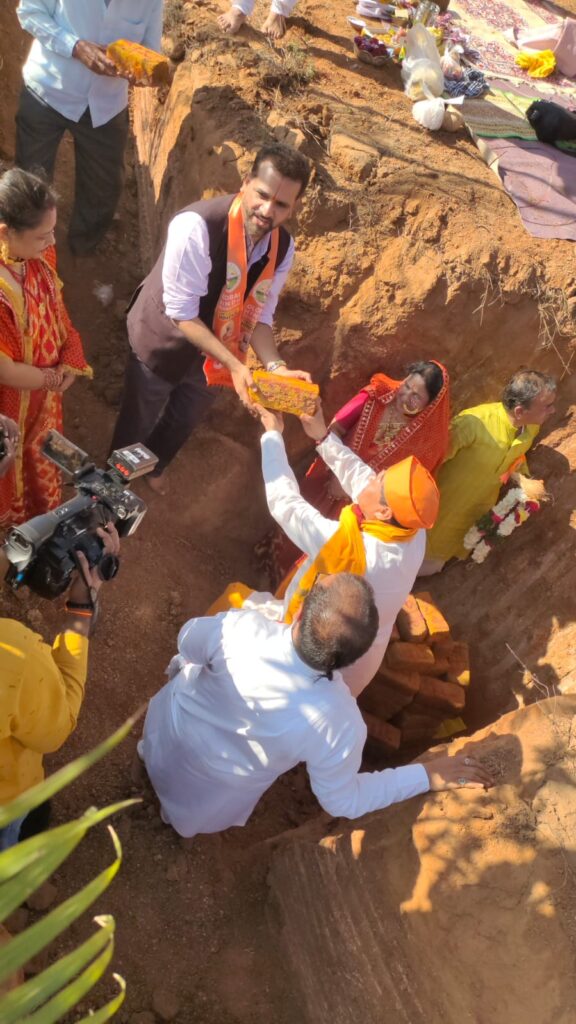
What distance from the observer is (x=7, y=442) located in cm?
260

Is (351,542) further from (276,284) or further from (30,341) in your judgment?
(30,341)

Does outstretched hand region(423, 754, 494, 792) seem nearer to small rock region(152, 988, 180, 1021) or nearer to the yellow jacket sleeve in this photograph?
small rock region(152, 988, 180, 1021)

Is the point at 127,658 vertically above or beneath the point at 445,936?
beneath

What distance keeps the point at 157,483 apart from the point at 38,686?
2.55m

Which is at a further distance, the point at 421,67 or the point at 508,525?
the point at 421,67

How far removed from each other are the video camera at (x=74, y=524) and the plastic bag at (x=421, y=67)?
4.05m

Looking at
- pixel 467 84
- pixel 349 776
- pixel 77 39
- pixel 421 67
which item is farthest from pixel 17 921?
pixel 467 84

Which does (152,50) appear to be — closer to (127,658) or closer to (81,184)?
(81,184)

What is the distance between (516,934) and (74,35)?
4541mm

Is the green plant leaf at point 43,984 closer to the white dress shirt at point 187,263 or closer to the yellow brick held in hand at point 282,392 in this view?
the yellow brick held in hand at point 282,392

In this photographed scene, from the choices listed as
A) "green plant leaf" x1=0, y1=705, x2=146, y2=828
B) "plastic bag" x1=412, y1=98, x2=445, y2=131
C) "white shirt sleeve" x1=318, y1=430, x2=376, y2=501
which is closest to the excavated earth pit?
"plastic bag" x1=412, y1=98, x2=445, y2=131

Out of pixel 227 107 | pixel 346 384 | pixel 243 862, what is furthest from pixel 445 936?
pixel 227 107

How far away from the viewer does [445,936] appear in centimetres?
269

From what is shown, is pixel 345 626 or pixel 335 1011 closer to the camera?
pixel 345 626
